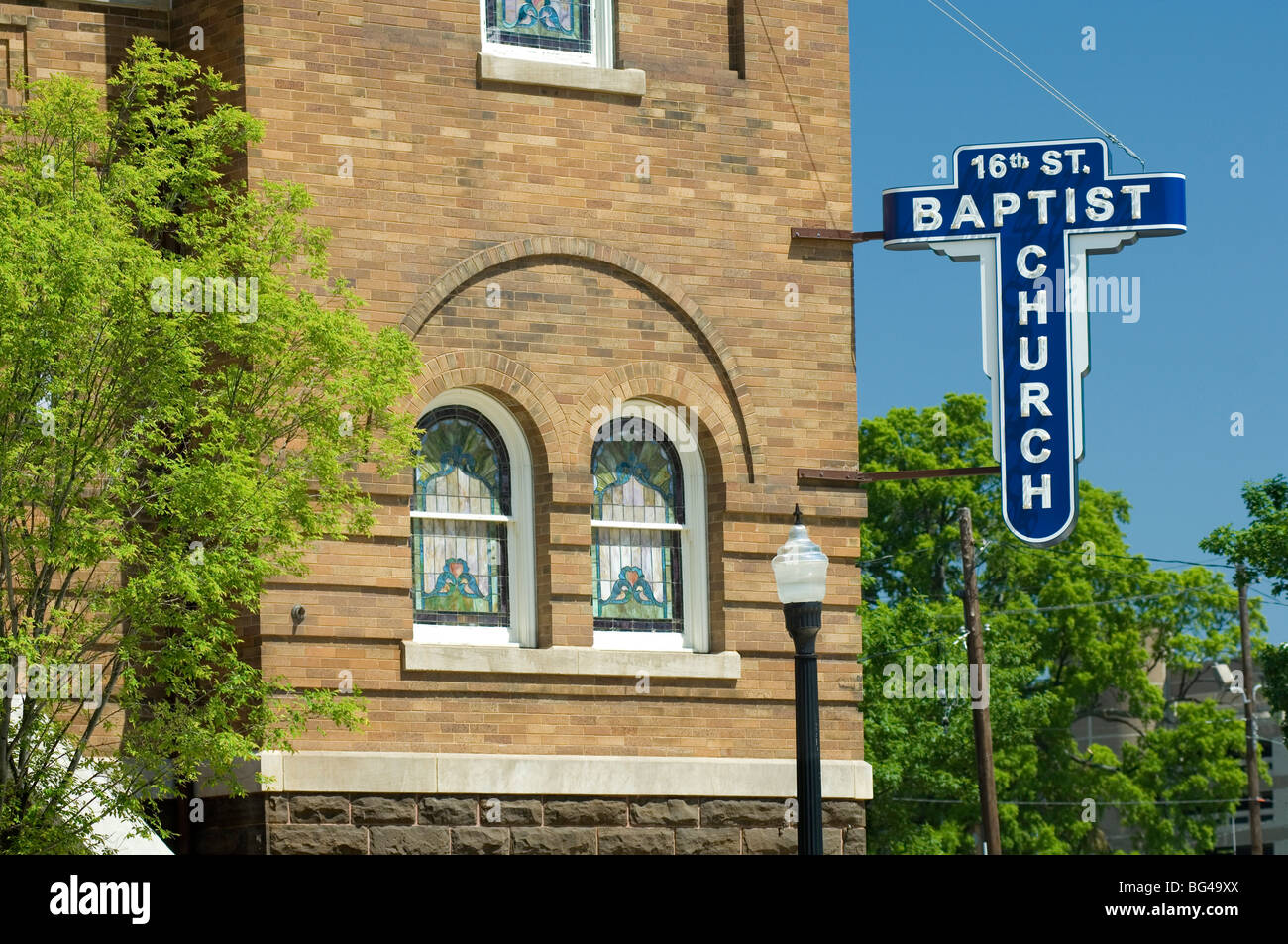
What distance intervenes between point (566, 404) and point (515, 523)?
1.10m

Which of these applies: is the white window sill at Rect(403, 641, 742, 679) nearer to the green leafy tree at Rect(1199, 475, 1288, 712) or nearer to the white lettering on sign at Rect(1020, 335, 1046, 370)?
the white lettering on sign at Rect(1020, 335, 1046, 370)

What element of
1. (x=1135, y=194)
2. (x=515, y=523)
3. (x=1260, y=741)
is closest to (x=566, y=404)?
(x=515, y=523)

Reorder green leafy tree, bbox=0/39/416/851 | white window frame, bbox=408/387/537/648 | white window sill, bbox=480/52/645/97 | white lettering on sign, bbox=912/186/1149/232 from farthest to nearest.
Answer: white lettering on sign, bbox=912/186/1149/232
white window sill, bbox=480/52/645/97
white window frame, bbox=408/387/537/648
green leafy tree, bbox=0/39/416/851

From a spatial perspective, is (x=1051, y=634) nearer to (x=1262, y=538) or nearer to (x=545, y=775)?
(x=1262, y=538)

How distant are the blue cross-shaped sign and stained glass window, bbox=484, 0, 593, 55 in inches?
123

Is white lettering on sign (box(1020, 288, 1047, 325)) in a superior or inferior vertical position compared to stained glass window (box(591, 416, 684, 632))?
superior

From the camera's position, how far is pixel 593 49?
65.3ft

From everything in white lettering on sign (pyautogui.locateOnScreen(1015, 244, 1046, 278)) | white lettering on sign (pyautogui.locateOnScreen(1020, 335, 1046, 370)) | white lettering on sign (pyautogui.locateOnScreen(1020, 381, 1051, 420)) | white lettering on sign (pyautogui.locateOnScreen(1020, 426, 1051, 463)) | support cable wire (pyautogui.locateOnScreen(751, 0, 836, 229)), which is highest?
support cable wire (pyautogui.locateOnScreen(751, 0, 836, 229))

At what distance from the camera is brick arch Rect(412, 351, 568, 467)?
1867 centimetres

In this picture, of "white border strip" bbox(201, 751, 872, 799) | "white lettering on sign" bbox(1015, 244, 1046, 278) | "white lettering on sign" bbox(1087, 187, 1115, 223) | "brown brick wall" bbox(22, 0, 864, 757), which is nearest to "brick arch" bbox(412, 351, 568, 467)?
"brown brick wall" bbox(22, 0, 864, 757)

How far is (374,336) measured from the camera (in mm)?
16734

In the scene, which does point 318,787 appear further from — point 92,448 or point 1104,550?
point 1104,550

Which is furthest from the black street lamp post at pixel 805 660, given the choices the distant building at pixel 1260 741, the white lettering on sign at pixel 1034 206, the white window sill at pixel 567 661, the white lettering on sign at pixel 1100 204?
the distant building at pixel 1260 741
